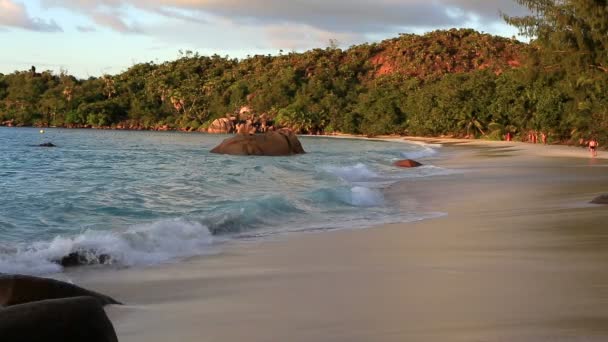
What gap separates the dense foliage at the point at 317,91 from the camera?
79.6 metres

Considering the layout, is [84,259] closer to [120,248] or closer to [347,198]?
[120,248]

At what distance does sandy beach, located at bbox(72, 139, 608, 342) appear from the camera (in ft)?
15.9

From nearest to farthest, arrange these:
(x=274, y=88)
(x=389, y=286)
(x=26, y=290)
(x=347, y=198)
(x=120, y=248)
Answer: (x=26, y=290) < (x=389, y=286) < (x=120, y=248) < (x=347, y=198) < (x=274, y=88)

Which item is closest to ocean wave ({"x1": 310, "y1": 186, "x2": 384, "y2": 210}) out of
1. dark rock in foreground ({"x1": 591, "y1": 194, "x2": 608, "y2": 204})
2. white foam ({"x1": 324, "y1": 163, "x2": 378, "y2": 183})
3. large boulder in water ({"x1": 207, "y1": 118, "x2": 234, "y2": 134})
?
dark rock in foreground ({"x1": 591, "y1": 194, "x2": 608, "y2": 204})

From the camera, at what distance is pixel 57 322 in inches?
141

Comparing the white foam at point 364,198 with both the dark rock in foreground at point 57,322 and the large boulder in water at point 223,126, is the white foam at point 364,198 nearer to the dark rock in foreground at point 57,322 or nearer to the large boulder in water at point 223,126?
the dark rock in foreground at point 57,322

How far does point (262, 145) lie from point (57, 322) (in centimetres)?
3285

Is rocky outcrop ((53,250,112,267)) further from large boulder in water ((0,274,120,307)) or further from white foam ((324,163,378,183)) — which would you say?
white foam ((324,163,378,183))

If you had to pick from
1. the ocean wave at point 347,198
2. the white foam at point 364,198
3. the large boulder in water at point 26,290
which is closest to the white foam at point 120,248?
the large boulder in water at point 26,290

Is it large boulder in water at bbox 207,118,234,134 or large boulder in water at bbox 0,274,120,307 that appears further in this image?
large boulder in water at bbox 207,118,234,134

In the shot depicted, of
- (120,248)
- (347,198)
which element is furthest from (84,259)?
(347,198)

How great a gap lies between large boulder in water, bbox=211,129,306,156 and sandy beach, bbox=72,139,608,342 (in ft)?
83.7

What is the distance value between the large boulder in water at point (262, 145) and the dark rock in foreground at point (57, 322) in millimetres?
32202

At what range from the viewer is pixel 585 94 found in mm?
42906
